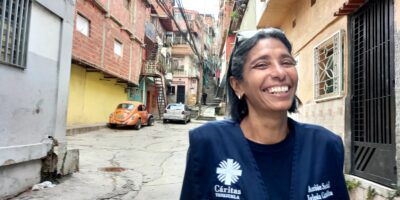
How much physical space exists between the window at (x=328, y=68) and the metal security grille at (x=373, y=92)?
44cm

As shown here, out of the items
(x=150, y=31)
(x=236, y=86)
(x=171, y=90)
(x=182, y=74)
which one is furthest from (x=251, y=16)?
Answer: (x=171, y=90)

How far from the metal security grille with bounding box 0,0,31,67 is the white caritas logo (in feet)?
13.0

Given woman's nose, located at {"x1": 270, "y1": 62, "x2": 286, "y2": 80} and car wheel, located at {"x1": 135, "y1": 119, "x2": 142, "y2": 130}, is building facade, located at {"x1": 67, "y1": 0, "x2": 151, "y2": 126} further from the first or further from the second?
woman's nose, located at {"x1": 270, "y1": 62, "x2": 286, "y2": 80}

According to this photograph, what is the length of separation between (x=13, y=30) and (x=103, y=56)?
41.7 ft

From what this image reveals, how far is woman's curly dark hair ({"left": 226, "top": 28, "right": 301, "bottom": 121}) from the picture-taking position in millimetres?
1666

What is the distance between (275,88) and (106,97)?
18538mm

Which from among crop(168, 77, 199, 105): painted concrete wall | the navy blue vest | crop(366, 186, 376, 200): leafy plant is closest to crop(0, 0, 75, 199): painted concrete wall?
the navy blue vest

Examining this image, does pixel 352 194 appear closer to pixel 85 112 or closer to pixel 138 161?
pixel 138 161

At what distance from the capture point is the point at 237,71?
1.72 meters

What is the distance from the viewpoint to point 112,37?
60.2 ft

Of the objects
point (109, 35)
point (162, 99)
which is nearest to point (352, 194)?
point (109, 35)

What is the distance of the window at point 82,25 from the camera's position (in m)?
14.7

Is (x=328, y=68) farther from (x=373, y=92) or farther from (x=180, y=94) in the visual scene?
(x=180, y=94)

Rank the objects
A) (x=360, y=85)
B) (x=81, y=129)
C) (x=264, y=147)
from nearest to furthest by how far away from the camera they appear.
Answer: (x=264, y=147) < (x=360, y=85) < (x=81, y=129)
